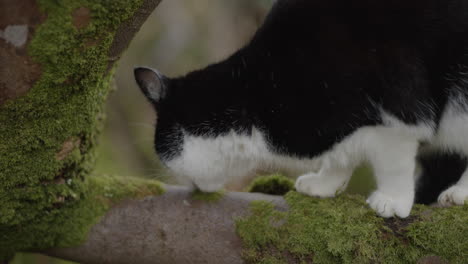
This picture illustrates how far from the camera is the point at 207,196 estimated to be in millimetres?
2408

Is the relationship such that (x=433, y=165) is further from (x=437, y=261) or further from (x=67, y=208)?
(x=67, y=208)

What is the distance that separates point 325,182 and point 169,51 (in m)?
3.38

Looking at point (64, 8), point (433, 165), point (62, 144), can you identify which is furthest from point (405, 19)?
point (62, 144)

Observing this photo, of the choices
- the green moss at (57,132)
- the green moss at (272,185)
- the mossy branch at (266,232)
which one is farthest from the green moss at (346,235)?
the green moss at (57,132)

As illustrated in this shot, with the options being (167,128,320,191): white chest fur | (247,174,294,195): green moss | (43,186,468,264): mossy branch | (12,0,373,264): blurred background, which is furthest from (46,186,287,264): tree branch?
(12,0,373,264): blurred background

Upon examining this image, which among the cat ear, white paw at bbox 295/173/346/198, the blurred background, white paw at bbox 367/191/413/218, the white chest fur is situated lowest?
the blurred background

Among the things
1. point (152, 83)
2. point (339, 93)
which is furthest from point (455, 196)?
point (152, 83)

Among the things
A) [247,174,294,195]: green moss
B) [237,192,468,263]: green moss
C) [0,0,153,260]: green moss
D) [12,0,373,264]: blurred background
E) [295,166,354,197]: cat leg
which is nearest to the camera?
[0,0,153,260]: green moss

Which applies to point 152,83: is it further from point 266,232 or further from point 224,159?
point 266,232

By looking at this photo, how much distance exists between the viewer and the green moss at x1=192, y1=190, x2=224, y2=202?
238 centimetres

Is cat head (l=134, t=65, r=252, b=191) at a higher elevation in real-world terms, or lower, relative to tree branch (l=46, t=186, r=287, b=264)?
higher

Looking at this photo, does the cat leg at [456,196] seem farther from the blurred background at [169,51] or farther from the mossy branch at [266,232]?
the blurred background at [169,51]

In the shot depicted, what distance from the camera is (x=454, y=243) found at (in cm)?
197

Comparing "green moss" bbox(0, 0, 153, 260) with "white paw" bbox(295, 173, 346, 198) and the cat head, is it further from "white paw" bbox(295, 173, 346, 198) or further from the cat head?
"white paw" bbox(295, 173, 346, 198)
